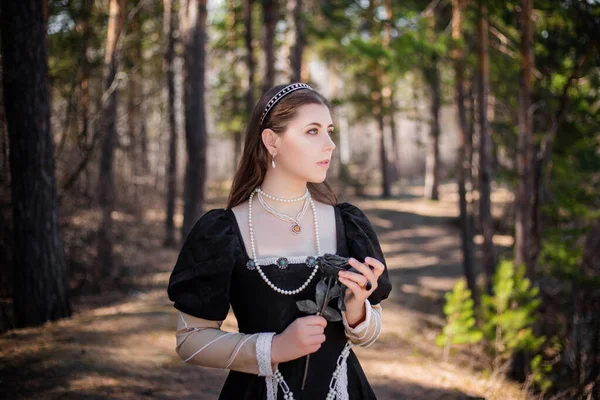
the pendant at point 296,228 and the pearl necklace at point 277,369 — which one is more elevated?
the pendant at point 296,228

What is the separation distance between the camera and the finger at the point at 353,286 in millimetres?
1921

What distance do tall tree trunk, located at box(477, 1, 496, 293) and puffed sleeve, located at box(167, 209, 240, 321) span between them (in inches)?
295

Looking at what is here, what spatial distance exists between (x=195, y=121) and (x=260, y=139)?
7.79 m

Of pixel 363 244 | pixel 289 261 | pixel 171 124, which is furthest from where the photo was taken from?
pixel 171 124

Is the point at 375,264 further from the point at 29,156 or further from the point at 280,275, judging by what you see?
the point at 29,156

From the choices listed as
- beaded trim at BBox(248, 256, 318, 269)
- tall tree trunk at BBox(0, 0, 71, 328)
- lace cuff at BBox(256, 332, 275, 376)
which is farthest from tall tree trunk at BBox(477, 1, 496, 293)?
lace cuff at BBox(256, 332, 275, 376)

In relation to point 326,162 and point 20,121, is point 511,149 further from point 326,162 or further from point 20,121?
point 326,162

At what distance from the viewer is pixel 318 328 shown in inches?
77.3

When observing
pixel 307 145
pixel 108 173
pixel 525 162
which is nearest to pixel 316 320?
pixel 307 145

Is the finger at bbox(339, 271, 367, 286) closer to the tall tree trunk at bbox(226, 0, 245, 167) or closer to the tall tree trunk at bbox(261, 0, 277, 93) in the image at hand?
the tall tree trunk at bbox(261, 0, 277, 93)

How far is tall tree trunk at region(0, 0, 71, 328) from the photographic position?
5461 mm

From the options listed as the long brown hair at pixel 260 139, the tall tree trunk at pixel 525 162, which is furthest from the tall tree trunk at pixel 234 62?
the long brown hair at pixel 260 139

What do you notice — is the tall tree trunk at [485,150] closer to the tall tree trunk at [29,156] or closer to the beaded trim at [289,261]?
the tall tree trunk at [29,156]

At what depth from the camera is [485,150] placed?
884 centimetres
